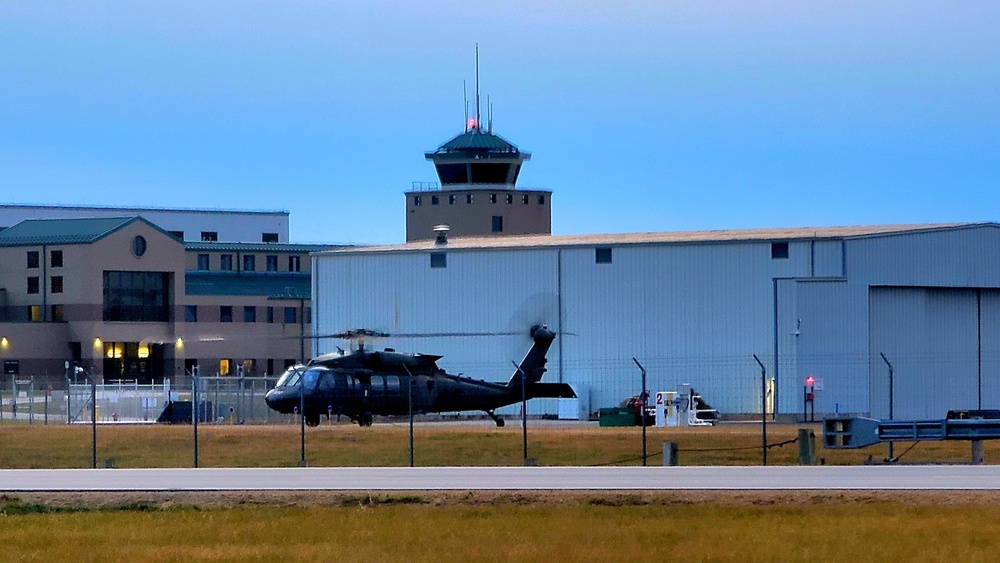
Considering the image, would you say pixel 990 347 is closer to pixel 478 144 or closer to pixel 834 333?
pixel 834 333

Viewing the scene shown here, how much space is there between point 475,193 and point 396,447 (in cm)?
9334

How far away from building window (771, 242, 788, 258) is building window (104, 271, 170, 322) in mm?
52460

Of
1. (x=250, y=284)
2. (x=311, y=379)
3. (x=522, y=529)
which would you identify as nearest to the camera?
(x=522, y=529)

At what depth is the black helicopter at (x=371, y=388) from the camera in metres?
54.9

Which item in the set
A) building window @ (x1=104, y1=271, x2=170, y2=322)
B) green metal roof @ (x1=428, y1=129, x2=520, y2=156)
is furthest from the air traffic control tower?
building window @ (x1=104, y1=271, x2=170, y2=322)

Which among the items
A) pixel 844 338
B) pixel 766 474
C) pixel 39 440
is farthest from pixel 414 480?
pixel 844 338

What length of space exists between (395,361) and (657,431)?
343 inches

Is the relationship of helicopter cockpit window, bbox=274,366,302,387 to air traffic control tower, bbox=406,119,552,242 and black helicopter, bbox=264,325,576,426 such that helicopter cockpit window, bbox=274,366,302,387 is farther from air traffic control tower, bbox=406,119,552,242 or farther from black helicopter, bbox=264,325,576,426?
air traffic control tower, bbox=406,119,552,242

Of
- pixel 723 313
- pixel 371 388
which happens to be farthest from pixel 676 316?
pixel 371 388

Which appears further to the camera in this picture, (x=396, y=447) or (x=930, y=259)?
(x=930, y=259)

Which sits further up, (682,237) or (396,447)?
(682,237)

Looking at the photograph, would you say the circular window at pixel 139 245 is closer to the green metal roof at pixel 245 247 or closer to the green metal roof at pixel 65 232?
the green metal roof at pixel 65 232

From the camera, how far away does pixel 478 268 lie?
71.9m

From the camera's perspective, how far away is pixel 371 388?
56312 mm
